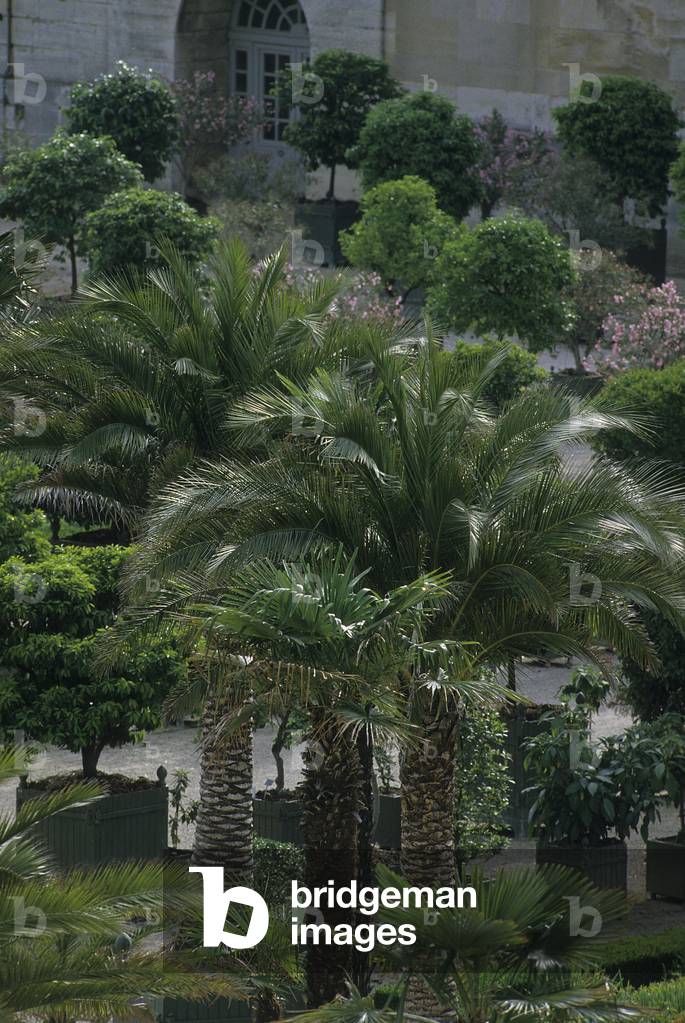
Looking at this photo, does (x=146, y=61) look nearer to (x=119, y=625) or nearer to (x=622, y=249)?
(x=622, y=249)

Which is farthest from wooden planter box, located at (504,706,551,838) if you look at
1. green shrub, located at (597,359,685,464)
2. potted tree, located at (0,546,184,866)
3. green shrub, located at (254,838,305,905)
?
potted tree, located at (0,546,184,866)

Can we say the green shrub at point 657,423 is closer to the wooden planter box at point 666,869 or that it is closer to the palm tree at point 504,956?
the wooden planter box at point 666,869

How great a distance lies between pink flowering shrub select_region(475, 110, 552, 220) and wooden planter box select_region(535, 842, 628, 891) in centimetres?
2215

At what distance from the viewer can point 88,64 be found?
46156 mm

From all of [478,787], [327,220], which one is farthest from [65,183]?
[478,787]

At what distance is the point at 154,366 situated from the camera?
18.1 m

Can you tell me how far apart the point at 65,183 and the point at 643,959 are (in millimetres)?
20471

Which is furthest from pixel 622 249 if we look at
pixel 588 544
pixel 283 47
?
pixel 588 544

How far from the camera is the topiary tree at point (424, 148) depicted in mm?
38500

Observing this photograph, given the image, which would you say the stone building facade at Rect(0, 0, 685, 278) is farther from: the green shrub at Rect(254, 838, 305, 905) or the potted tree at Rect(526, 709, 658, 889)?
the green shrub at Rect(254, 838, 305, 905)

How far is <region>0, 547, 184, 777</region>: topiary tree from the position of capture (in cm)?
1905

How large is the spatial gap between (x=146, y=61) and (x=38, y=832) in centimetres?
2916

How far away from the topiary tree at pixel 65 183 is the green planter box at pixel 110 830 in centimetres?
1615

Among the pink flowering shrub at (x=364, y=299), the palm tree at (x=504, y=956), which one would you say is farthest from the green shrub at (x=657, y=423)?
the palm tree at (x=504, y=956)
